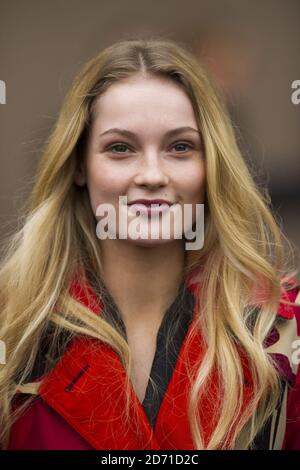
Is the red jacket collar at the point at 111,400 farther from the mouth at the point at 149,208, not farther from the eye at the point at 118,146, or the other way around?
the eye at the point at 118,146

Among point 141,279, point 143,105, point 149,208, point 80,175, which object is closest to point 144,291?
point 141,279

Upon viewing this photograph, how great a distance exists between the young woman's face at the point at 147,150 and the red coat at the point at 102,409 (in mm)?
310

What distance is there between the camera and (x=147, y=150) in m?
1.69

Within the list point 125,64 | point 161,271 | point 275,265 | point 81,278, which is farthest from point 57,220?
point 275,265

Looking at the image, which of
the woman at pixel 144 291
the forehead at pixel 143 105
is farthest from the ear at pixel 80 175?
the forehead at pixel 143 105

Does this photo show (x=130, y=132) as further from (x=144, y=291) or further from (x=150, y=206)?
(x=144, y=291)

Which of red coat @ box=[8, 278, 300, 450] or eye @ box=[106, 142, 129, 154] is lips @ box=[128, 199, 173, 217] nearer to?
eye @ box=[106, 142, 129, 154]

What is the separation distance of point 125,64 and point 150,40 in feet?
0.54

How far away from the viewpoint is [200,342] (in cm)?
174

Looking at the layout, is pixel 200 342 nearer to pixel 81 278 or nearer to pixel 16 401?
pixel 81 278

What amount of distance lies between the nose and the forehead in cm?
7

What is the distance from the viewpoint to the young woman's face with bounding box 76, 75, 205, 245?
5.53 feet

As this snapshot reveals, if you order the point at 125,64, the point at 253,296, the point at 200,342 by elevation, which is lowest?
the point at 200,342

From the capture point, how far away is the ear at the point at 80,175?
1.84m
